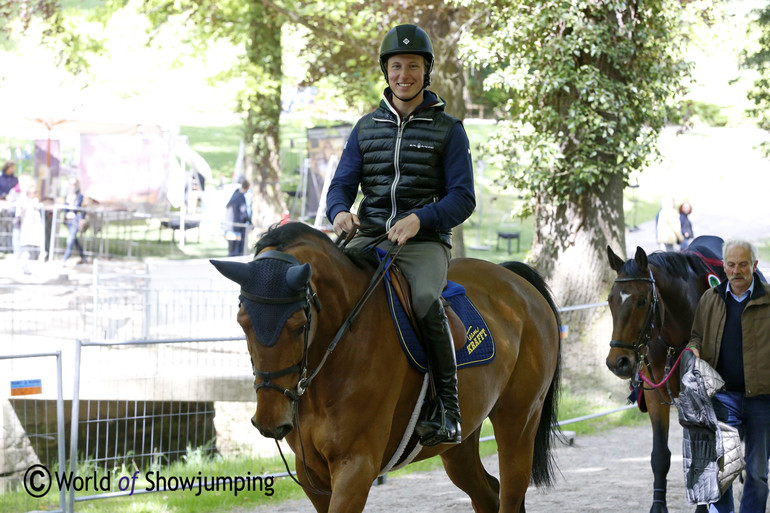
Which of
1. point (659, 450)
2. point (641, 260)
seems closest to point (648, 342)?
point (641, 260)

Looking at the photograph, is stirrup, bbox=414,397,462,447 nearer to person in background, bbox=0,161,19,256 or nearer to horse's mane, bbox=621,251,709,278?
horse's mane, bbox=621,251,709,278

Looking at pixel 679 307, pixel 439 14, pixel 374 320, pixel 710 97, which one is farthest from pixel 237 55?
pixel 710 97

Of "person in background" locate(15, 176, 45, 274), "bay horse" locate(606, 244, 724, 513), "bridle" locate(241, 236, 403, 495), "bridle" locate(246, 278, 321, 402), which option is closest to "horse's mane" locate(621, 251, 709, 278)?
"bay horse" locate(606, 244, 724, 513)

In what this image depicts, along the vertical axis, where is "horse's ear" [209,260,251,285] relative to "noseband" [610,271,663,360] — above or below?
above

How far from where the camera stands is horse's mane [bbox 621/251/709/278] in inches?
277

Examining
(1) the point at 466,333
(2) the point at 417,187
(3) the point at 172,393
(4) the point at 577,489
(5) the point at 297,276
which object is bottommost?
(4) the point at 577,489

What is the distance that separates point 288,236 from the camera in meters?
4.12

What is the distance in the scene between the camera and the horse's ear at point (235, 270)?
3.71m

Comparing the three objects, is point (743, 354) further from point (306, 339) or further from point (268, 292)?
point (268, 292)

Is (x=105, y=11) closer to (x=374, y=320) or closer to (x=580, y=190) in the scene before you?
(x=580, y=190)

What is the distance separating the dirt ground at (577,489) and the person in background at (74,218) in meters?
12.7

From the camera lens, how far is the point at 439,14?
16938 mm

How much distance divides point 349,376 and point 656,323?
339 cm

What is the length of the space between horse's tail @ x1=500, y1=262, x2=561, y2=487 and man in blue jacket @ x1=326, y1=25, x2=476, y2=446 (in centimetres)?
182
